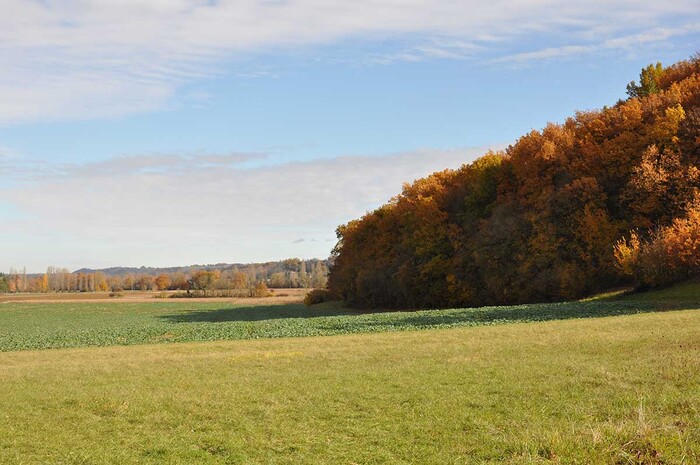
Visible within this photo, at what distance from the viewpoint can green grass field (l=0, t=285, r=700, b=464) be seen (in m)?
12.3

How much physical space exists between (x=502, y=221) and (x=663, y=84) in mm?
35239

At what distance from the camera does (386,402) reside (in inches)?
683

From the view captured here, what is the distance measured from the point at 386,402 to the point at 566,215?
173 feet

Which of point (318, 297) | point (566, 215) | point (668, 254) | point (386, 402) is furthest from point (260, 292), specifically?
point (386, 402)

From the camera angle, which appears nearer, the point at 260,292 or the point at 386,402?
the point at 386,402

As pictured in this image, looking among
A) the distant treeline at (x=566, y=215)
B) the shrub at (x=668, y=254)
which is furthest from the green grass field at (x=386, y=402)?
the distant treeline at (x=566, y=215)

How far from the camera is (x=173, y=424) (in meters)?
16.4

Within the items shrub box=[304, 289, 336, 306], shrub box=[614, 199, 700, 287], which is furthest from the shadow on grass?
shrub box=[614, 199, 700, 287]

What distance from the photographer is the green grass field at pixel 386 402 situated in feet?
40.2

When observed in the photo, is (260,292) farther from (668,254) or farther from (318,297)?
(668,254)

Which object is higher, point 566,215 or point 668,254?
point 566,215

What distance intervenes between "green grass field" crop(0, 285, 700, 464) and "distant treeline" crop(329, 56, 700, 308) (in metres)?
28.7

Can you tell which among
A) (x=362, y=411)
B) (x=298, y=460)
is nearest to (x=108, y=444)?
(x=298, y=460)

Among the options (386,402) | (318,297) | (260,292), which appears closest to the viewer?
(386,402)
